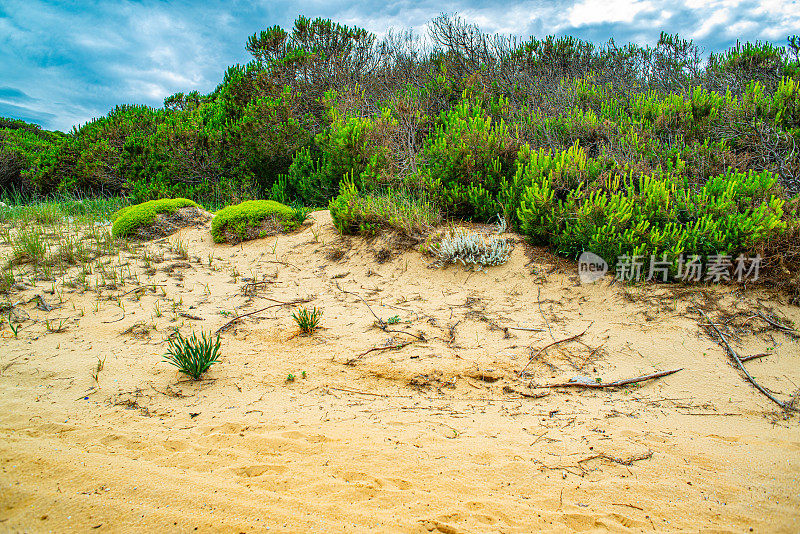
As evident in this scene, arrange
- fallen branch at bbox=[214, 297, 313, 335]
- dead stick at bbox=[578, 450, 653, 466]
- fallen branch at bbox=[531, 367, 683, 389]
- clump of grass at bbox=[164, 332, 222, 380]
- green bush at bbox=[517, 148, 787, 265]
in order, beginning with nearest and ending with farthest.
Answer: dead stick at bbox=[578, 450, 653, 466] → clump of grass at bbox=[164, 332, 222, 380] → fallen branch at bbox=[531, 367, 683, 389] → fallen branch at bbox=[214, 297, 313, 335] → green bush at bbox=[517, 148, 787, 265]

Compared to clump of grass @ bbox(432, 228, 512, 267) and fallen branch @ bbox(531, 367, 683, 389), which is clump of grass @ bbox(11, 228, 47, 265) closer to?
clump of grass @ bbox(432, 228, 512, 267)

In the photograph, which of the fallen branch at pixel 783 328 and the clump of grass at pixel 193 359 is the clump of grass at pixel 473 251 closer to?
the fallen branch at pixel 783 328

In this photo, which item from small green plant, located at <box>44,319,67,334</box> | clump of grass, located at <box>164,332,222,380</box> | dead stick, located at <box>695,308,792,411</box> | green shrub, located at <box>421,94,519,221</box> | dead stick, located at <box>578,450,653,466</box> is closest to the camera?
dead stick, located at <box>578,450,653,466</box>

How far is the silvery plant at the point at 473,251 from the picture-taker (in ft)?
20.0

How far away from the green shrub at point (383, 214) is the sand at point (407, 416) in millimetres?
1505

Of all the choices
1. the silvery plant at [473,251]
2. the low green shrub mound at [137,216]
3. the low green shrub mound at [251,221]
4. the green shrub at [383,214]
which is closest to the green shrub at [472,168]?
the green shrub at [383,214]

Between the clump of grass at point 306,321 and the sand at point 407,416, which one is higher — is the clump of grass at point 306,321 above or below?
above

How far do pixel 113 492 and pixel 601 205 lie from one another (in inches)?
223

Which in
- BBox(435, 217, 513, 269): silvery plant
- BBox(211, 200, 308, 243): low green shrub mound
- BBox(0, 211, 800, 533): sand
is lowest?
BBox(0, 211, 800, 533): sand

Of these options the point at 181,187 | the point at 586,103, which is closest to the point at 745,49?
the point at 586,103

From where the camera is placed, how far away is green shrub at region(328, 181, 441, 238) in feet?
22.8

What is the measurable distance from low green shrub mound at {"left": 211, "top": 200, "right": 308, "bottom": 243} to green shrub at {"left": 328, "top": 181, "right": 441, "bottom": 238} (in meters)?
1.29

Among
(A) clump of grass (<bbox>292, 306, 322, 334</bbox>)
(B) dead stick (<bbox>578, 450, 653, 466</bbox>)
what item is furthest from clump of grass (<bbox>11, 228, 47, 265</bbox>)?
(B) dead stick (<bbox>578, 450, 653, 466</bbox>)

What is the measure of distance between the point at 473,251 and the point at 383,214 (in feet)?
6.07
